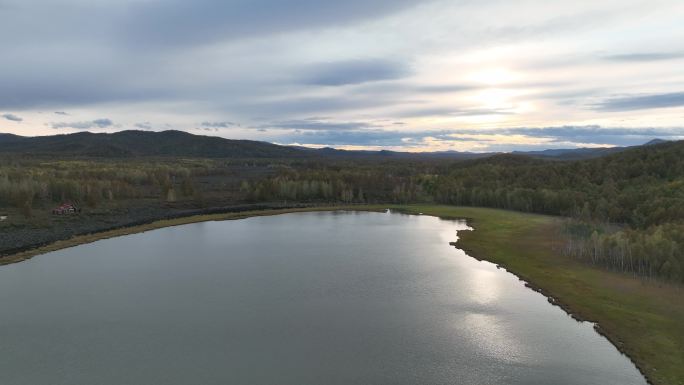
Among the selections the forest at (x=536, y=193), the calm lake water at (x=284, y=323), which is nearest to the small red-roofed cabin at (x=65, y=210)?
the forest at (x=536, y=193)

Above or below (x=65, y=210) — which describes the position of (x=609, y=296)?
below

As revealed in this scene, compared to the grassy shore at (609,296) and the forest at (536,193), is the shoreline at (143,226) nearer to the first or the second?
the forest at (536,193)

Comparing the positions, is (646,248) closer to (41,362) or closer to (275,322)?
(275,322)

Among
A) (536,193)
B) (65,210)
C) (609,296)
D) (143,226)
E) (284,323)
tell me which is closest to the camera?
(284,323)

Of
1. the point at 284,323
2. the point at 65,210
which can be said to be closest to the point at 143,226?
the point at 65,210

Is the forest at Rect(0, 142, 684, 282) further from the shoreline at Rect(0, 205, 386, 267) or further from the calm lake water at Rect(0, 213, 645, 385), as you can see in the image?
the shoreline at Rect(0, 205, 386, 267)

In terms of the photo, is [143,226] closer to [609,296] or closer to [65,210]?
[65,210]
